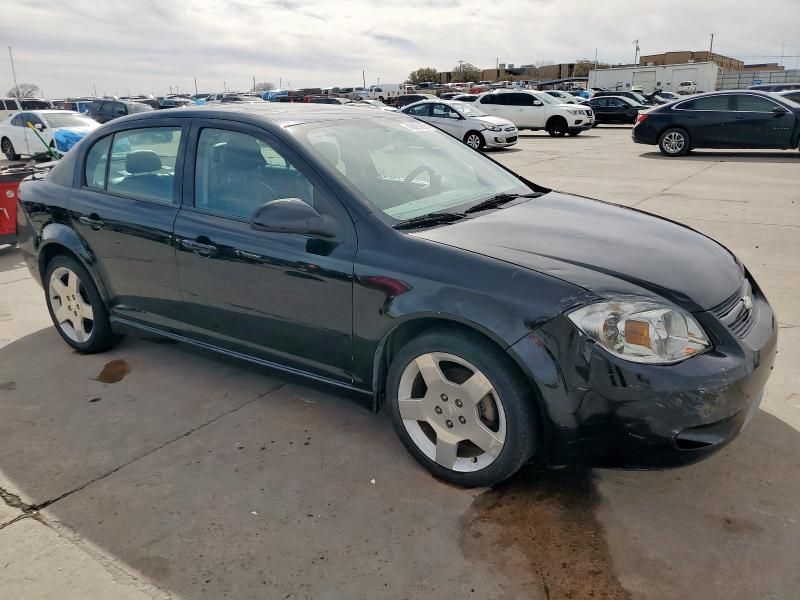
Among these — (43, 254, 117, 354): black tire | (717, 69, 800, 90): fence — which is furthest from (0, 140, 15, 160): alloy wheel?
(717, 69, 800, 90): fence

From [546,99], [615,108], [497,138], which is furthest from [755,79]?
[497,138]

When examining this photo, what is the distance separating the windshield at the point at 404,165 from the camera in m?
3.09

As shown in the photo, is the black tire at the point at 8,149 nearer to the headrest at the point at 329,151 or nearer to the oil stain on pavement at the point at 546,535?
the headrest at the point at 329,151

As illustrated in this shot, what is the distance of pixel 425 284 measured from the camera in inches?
104

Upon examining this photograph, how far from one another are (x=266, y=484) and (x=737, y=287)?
2264 mm

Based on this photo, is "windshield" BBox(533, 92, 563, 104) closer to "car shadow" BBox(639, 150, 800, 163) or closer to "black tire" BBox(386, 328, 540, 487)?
"car shadow" BBox(639, 150, 800, 163)

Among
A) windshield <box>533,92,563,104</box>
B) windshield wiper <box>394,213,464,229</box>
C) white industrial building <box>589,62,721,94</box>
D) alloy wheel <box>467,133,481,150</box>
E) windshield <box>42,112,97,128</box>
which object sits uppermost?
white industrial building <box>589,62,721,94</box>

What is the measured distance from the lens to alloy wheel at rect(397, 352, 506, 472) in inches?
103

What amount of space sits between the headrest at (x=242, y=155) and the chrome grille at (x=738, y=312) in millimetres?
2239

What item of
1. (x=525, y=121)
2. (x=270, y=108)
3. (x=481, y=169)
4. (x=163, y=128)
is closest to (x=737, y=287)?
(x=481, y=169)

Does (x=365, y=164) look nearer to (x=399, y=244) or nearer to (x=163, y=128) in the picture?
(x=399, y=244)

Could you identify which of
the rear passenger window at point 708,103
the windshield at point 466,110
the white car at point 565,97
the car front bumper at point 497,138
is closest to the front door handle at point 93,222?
the rear passenger window at point 708,103

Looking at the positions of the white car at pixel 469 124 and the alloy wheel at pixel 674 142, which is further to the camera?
the white car at pixel 469 124

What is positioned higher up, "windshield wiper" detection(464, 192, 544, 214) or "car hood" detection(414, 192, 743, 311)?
"windshield wiper" detection(464, 192, 544, 214)
